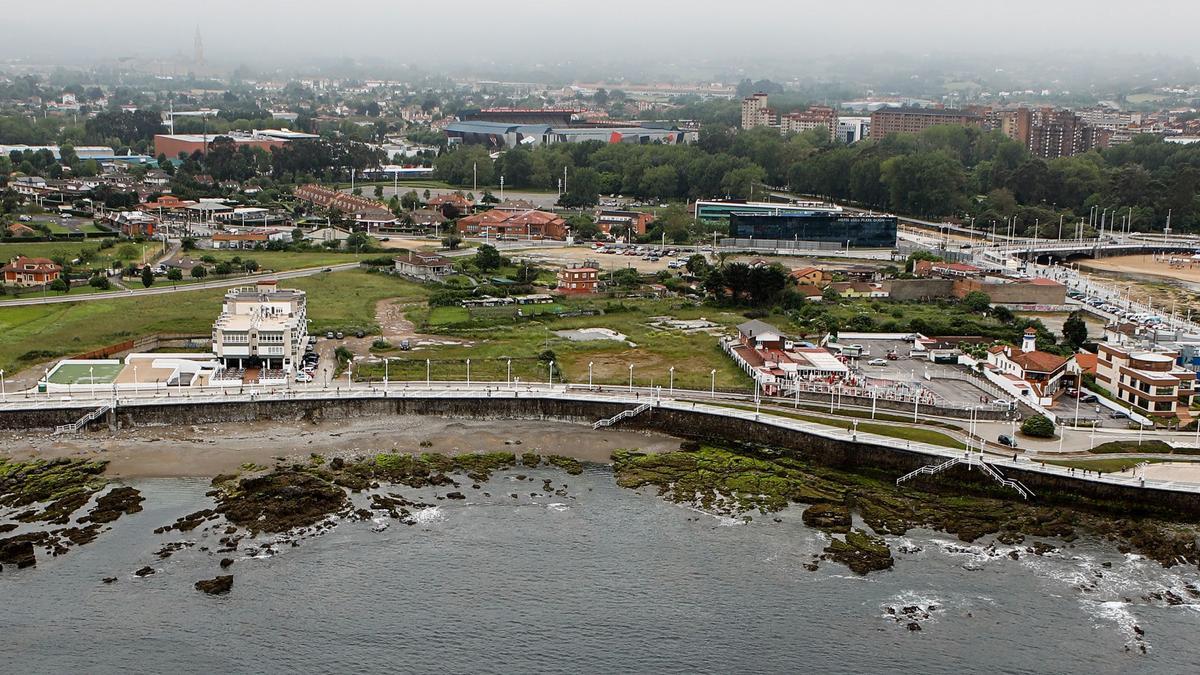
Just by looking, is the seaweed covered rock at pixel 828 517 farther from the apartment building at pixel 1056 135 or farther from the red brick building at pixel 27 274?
the apartment building at pixel 1056 135

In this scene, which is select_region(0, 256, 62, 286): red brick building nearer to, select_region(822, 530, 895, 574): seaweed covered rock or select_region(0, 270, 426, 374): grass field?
select_region(0, 270, 426, 374): grass field

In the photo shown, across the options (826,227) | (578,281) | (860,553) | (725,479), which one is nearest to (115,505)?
(725,479)

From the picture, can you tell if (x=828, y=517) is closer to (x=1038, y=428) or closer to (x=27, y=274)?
(x=1038, y=428)

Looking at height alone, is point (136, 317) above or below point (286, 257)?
below

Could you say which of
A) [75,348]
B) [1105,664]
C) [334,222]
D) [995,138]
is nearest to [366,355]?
[75,348]

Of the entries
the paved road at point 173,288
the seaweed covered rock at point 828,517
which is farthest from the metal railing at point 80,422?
the seaweed covered rock at point 828,517

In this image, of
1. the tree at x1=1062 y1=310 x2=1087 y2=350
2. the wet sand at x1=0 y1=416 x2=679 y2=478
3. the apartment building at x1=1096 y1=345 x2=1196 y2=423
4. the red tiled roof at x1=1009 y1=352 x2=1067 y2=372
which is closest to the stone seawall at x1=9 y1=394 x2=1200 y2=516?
the wet sand at x1=0 y1=416 x2=679 y2=478

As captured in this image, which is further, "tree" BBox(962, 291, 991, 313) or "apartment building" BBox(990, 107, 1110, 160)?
"apartment building" BBox(990, 107, 1110, 160)
